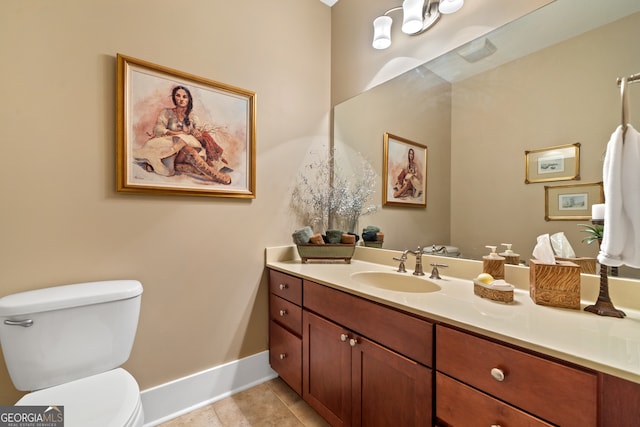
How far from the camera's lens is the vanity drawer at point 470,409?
2.31 ft

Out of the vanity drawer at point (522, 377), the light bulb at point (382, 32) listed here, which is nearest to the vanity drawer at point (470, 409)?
the vanity drawer at point (522, 377)

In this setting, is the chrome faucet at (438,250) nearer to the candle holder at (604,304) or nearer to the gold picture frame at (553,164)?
the gold picture frame at (553,164)

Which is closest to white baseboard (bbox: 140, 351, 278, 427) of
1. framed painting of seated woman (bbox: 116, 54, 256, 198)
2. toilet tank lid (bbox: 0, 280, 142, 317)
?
toilet tank lid (bbox: 0, 280, 142, 317)

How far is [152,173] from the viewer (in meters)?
1.40

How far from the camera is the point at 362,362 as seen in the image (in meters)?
1.13

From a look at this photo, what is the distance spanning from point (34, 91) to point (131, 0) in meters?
0.65

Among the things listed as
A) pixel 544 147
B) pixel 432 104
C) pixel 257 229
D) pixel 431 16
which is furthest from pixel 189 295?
pixel 431 16

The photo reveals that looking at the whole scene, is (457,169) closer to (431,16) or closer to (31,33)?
(431,16)

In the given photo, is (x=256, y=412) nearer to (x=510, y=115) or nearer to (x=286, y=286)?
(x=286, y=286)

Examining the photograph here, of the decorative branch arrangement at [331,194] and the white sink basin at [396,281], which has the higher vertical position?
the decorative branch arrangement at [331,194]

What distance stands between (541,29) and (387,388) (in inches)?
63.0

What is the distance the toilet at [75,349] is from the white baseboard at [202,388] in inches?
16.7

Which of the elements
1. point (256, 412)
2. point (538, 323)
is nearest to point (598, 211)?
point (538, 323)

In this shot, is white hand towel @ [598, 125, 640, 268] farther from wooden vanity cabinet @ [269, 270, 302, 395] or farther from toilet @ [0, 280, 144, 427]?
toilet @ [0, 280, 144, 427]
